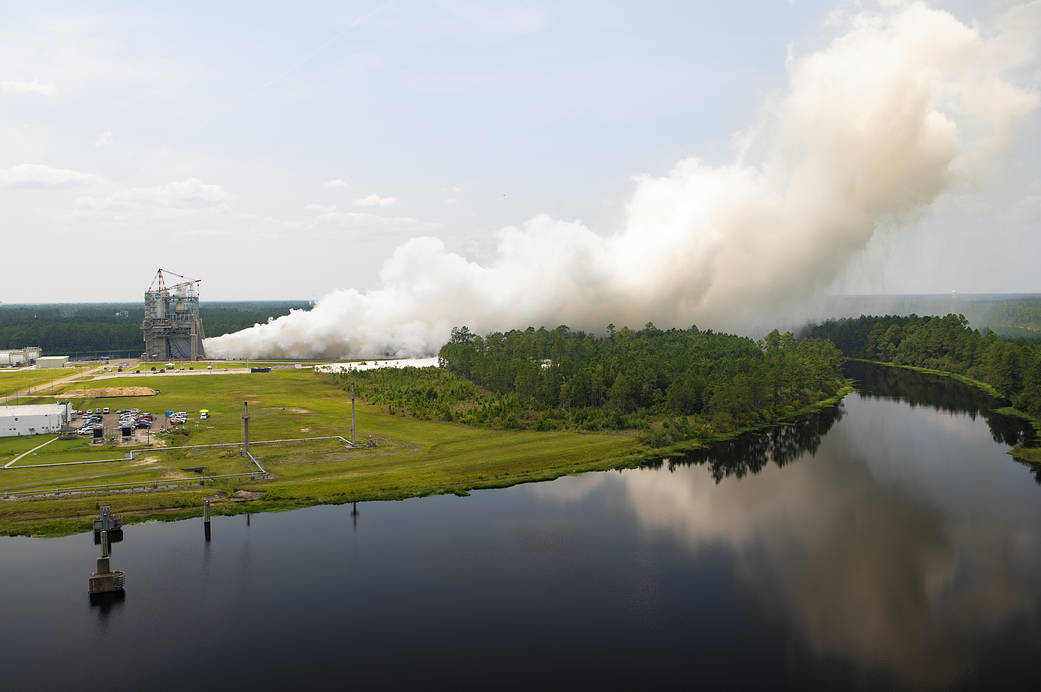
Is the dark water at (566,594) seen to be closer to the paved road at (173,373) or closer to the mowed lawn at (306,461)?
the mowed lawn at (306,461)

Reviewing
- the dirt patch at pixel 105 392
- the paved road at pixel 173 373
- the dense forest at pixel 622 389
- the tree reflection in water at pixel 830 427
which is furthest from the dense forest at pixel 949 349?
the paved road at pixel 173 373

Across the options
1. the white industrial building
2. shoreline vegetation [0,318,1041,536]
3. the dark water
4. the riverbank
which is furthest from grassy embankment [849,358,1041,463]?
the white industrial building

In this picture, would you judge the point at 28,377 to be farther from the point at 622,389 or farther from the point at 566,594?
Answer: the point at 566,594

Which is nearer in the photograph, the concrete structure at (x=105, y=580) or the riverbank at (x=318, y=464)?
the concrete structure at (x=105, y=580)

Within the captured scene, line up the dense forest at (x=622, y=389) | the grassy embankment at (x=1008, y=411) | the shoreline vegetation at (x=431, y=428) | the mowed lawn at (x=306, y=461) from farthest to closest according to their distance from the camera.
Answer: the dense forest at (x=622, y=389), the grassy embankment at (x=1008, y=411), the shoreline vegetation at (x=431, y=428), the mowed lawn at (x=306, y=461)

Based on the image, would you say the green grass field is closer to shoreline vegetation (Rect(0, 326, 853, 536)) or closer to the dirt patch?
the dirt patch

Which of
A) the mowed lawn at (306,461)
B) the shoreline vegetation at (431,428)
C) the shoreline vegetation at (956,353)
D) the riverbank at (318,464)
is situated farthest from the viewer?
the shoreline vegetation at (956,353)

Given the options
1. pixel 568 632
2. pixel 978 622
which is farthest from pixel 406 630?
pixel 978 622
